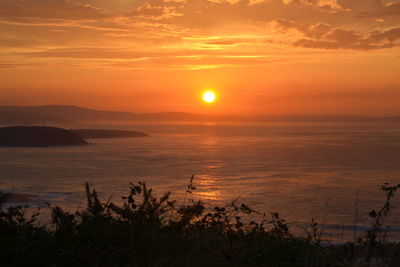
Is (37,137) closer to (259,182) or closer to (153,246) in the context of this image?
(259,182)

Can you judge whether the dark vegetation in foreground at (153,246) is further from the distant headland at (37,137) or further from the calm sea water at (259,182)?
the distant headland at (37,137)

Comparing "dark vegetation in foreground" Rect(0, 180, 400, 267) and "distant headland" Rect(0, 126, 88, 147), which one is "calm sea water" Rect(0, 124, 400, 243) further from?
"distant headland" Rect(0, 126, 88, 147)

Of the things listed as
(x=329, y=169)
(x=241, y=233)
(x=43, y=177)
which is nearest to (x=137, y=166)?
(x=43, y=177)

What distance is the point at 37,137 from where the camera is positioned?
461 ft

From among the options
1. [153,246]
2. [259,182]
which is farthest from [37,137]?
[153,246]

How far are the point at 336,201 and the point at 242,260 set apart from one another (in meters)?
34.6

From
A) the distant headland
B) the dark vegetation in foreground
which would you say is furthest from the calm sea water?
the distant headland

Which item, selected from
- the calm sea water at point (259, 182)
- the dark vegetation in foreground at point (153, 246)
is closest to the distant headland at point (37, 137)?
the calm sea water at point (259, 182)

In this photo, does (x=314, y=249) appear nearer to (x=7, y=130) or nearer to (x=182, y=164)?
(x=182, y=164)

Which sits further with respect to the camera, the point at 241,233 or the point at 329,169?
the point at 329,169

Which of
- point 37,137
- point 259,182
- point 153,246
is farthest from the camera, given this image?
point 37,137

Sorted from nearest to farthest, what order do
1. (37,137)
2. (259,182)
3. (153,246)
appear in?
1. (153,246)
2. (259,182)
3. (37,137)

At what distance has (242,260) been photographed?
20.4ft

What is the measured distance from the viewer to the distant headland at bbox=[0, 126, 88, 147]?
5433 inches
